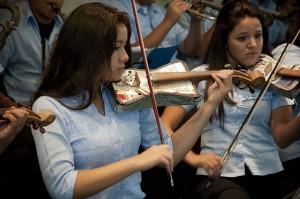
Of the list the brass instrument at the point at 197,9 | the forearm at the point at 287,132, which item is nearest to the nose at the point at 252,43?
the forearm at the point at 287,132

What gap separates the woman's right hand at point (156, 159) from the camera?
3.57 feet

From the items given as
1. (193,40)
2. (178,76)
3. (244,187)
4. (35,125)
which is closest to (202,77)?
(178,76)

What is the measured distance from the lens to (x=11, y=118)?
3.54 feet

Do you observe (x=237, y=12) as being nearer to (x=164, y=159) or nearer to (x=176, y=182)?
(x=176, y=182)

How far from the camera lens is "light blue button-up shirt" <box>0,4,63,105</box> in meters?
2.03

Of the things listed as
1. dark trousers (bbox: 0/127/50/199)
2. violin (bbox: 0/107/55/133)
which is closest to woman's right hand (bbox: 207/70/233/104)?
violin (bbox: 0/107/55/133)

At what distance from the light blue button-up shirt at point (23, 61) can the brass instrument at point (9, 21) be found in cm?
11

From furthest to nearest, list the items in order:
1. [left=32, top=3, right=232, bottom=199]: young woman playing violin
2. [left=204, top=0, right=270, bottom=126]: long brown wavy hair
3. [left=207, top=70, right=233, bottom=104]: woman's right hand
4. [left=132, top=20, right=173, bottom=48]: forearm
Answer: [left=132, top=20, right=173, bottom=48]: forearm < [left=204, top=0, right=270, bottom=126]: long brown wavy hair < [left=207, top=70, right=233, bottom=104]: woman's right hand < [left=32, top=3, right=232, bottom=199]: young woman playing violin

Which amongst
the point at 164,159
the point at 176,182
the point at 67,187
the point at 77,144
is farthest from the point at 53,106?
the point at 176,182

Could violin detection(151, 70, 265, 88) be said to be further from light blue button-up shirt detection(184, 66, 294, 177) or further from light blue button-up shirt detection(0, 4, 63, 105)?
light blue button-up shirt detection(0, 4, 63, 105)

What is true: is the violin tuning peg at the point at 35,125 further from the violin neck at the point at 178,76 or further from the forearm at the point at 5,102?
the forearm at the point at 5,102

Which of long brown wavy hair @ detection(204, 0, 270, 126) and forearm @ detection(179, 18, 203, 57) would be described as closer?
long brown wavy hair @ detection(204, 0, 270, 126)

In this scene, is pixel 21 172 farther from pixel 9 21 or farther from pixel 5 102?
pixel 9 21

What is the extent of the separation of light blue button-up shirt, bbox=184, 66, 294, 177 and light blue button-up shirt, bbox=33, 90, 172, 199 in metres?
0.36
